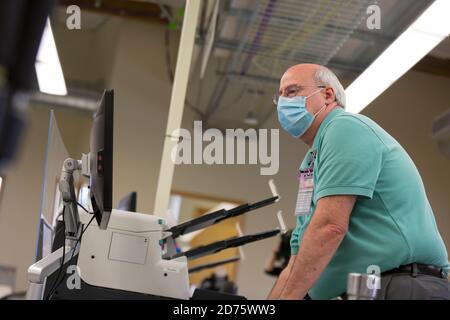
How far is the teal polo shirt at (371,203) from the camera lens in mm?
1243

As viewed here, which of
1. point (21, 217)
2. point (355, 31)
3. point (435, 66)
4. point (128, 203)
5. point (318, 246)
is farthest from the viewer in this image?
point (21, 217)

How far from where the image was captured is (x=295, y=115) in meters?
1.59

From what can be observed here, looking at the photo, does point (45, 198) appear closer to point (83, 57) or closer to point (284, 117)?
point (284, 117)

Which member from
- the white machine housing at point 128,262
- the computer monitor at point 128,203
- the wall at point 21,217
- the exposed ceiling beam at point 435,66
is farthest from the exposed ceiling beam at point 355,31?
the wall at point 21,217

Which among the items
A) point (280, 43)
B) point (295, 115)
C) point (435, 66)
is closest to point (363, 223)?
point (295, 115)

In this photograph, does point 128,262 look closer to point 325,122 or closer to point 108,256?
point 108,256

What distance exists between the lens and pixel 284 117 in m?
1.62

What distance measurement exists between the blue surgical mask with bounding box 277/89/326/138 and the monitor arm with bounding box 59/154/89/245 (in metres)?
0.60

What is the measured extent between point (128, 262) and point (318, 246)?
71 cm

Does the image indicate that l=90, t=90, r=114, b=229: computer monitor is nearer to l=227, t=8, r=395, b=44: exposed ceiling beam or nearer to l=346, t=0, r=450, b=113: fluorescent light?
l=346, t=0, r=450, b=113: fluorescent light

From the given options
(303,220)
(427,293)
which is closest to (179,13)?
(303,220)

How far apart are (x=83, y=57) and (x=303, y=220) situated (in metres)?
4.98

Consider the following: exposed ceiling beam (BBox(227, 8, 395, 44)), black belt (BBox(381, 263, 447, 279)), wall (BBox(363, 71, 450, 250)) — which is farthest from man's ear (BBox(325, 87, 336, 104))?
exposed ceiling beam (BBox(227, 8, 395, 44))

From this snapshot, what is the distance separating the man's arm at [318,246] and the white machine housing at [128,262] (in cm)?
58
